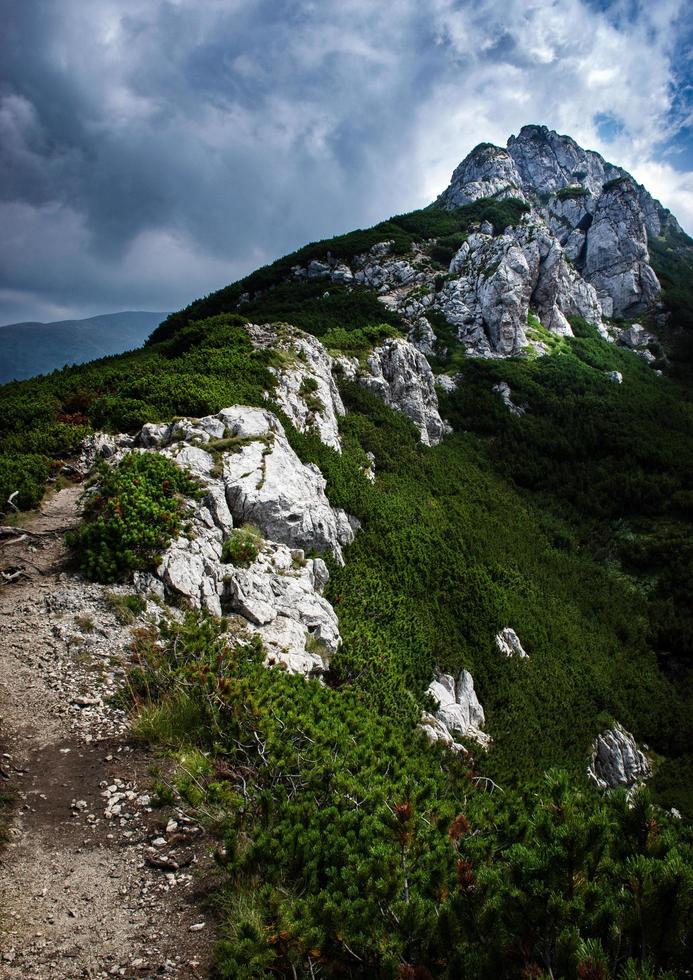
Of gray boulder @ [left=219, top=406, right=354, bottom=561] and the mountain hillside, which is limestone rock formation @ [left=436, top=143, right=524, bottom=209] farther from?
gray boulder @ [left=219, top=406, right=354, bottom=561]

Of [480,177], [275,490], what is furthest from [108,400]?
[480,177]

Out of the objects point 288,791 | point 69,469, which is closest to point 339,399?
point 69,469

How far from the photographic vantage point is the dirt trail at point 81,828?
12.9 ft

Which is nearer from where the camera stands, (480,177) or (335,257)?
(335,257)

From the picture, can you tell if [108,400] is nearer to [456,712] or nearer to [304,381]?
[304,381]

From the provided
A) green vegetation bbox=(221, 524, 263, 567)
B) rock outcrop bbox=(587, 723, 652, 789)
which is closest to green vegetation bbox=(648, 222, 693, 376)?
rock outcrop bbox=(587, 723, 652, 789)

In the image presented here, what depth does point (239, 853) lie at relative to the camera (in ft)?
14.5

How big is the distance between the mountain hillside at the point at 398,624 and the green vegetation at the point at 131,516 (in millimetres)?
65

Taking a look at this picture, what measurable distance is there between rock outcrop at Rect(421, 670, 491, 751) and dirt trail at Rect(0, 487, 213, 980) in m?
7.46

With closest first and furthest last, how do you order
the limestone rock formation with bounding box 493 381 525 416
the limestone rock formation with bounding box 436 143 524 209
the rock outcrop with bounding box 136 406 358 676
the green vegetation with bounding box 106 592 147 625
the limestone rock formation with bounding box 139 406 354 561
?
the green vegetation with bounding box 106 592 147 625 < the rock outcrop with bounding box 136 406 358 676 < the limestone rock formation with bounding box 139 406 354 561 < the limestone rock formation with bounding box 493 381 525 416 < the limestone rock formation with bounding box 436 143 524 209

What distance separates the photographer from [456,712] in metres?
13.4

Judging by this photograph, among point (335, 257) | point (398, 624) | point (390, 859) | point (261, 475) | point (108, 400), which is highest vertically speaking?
point (335, 257)

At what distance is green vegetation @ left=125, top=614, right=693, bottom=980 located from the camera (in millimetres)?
2678

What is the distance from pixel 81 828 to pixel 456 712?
1083 centimetres
